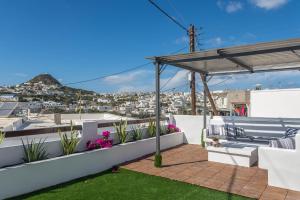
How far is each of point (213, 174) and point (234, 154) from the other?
1.20 metres

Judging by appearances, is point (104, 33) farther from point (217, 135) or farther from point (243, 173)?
point (243, 173)

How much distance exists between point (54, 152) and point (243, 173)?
454cm

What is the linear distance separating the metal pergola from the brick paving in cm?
56

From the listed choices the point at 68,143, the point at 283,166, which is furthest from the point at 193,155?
the point at 68,143

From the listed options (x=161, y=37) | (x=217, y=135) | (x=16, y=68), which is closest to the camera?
(x=217, y=135)

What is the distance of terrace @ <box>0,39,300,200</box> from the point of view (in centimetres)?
505

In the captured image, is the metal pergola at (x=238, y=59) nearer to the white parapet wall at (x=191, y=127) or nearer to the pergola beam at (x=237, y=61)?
the pergola beam at (x=237, y=61)

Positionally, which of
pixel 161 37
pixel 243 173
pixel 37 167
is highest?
pixel 161 37

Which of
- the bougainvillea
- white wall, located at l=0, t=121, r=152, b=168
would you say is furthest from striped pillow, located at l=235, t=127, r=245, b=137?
the bougainvillea

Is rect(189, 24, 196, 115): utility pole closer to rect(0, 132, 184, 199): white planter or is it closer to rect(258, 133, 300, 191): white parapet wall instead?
rect(0, 132, 184, 199): white planter

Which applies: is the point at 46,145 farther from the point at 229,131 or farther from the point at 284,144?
the point at 229,131

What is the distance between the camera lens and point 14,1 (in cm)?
980

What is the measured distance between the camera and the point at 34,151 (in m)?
5.43

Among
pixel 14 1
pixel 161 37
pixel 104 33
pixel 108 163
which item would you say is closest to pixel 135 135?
pixel 108 163
